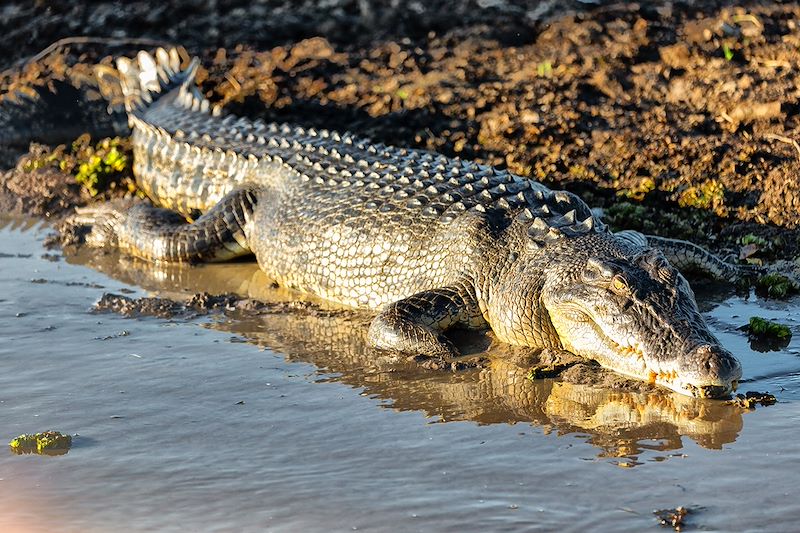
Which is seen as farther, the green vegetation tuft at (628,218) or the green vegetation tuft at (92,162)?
the green vegetation tuft at (92,162)

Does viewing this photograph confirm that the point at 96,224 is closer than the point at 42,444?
No

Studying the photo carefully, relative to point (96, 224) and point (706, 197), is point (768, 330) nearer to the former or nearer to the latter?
point (706, 197)

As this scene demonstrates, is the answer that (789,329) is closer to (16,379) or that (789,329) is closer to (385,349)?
(385,349)

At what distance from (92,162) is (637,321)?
5721 mm

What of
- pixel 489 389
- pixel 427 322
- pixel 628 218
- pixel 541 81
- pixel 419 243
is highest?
pixel 541 81

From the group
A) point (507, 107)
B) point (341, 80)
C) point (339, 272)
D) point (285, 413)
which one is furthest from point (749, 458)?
point (341, 80)

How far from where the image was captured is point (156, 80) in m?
9.98

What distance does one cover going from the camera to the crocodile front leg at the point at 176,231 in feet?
25.4

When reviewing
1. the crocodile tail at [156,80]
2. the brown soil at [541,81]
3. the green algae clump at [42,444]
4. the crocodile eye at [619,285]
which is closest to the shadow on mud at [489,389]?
the crocodile eye at [619,285]

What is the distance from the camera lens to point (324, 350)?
609cm

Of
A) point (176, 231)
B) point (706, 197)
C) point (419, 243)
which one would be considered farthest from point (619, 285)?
point (176, 231)

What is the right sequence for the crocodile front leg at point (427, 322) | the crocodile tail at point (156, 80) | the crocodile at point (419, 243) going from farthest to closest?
the crocodile tail at point (156, 80)
the crocodile front leg at point (427, 322)
the crocodile at point (419, 243)

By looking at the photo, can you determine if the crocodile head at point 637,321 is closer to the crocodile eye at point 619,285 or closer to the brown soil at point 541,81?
the crocodile eye at point 619,285

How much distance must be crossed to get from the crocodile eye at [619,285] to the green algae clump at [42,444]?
2630 mm
